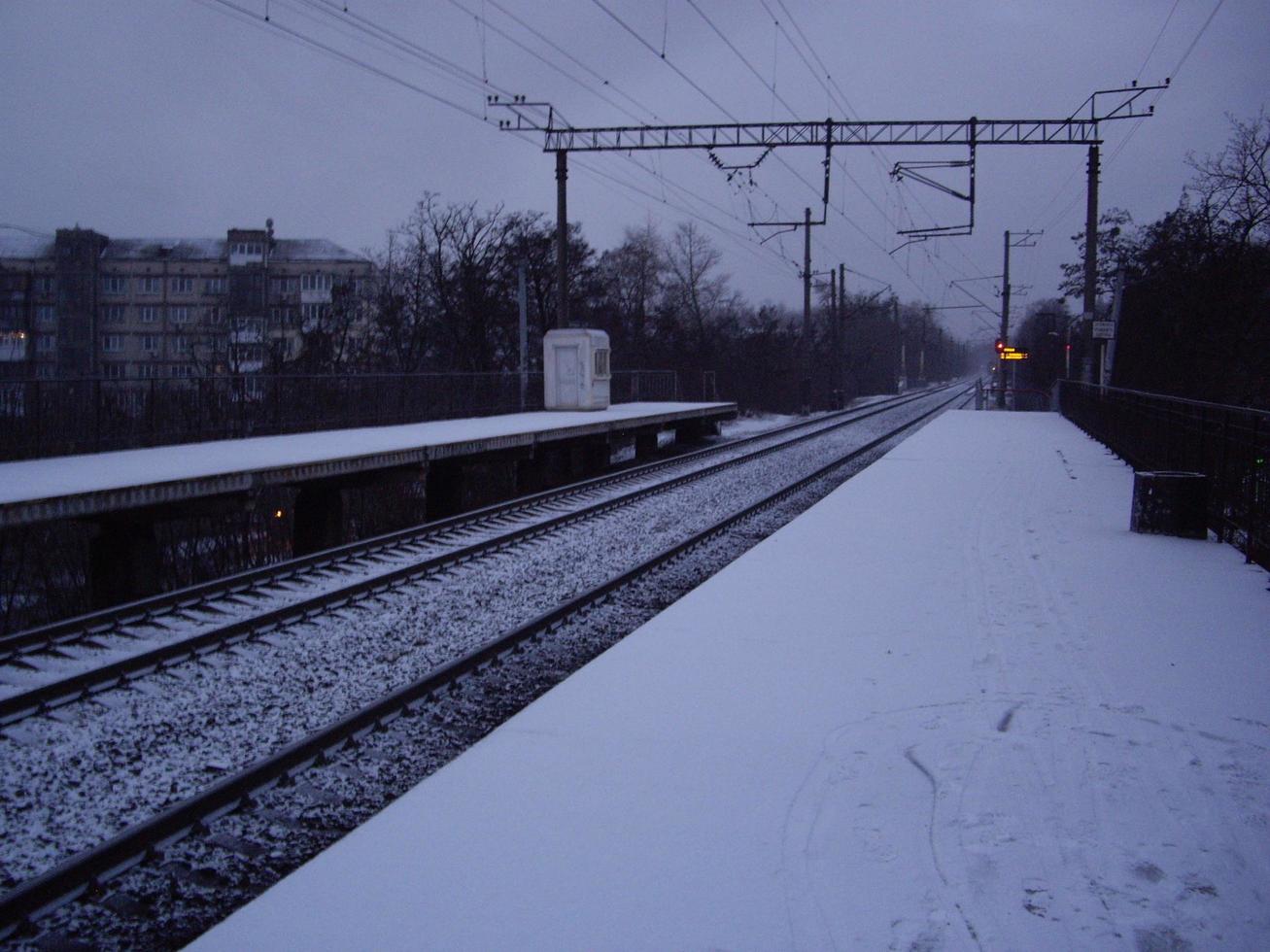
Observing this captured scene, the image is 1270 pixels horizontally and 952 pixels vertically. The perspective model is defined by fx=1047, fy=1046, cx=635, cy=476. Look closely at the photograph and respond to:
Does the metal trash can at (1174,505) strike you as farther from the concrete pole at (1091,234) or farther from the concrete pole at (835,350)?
the concrete pole at (835,350)

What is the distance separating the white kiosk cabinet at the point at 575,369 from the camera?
25391 mm

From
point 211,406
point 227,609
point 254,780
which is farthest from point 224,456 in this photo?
point 254,780

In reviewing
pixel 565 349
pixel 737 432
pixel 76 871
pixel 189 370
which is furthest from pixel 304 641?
pixel 737 432

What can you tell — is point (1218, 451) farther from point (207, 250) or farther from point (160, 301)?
point (207, 250)

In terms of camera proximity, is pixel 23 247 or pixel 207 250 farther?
pixel 207 250

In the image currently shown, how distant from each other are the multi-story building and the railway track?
36.9 ft

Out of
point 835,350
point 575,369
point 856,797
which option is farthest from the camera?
point 835,350

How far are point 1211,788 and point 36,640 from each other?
286 inches

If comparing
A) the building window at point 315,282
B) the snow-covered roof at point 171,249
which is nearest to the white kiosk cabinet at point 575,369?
the snow-covered roof at point 171,249

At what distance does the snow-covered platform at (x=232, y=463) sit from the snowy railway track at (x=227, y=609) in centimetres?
137

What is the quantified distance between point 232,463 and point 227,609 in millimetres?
4146

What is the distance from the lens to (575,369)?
84.0ft

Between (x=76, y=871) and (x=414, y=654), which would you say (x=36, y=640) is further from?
(x=76, y=871)

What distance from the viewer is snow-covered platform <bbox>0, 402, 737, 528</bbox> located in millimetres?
9328
